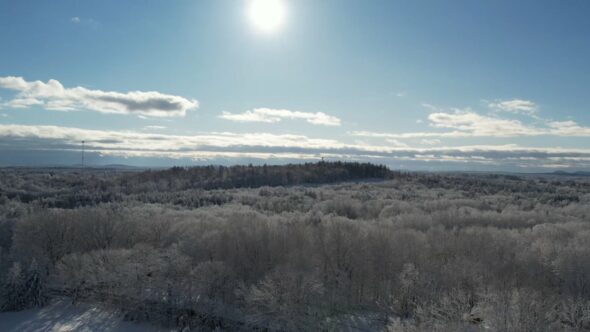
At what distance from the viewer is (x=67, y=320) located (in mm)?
9602

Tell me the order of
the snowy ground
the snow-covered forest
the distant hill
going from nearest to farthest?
the snow-covered forest, the snowy ground, the distant hill

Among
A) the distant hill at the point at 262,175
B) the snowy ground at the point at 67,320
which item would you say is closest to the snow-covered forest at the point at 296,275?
the snowy ground at the point at 67,320

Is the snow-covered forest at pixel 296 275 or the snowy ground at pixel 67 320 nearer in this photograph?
the snow-covered forest at pixel 296 275

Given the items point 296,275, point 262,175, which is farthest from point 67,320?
point 262,175

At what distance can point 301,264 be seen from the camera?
1139cm

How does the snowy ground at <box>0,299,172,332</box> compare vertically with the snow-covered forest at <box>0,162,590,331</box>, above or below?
below

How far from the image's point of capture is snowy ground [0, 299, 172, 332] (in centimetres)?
920

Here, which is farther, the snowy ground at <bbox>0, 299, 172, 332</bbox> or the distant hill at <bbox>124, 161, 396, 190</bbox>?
the distant hill at <bbox>124, 161, 396, 190</bbox>

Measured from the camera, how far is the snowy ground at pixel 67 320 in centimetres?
920

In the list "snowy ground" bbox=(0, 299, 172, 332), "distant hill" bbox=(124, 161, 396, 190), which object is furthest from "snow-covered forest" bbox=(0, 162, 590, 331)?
"distant hill" bbox=(124, 161, 396, 190)

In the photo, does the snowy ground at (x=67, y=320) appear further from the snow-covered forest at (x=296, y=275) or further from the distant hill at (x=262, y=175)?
the distant hill at (x=262, y=175)

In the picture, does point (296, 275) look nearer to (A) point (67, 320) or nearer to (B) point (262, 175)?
(A) point (67, 320)

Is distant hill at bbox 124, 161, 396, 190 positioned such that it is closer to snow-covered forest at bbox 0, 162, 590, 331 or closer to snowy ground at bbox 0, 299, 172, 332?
snow-covered forest at bbox 0, 162, 590, 331

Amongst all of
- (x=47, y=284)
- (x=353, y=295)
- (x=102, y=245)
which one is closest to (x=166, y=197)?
(x=102, y=245)
